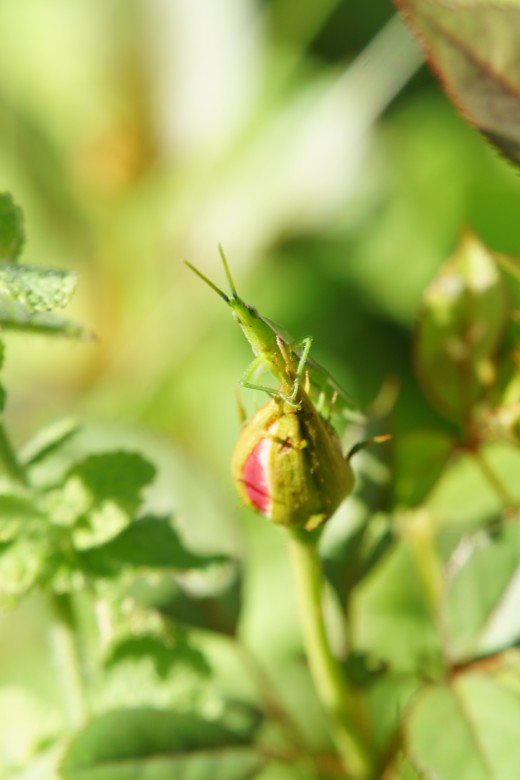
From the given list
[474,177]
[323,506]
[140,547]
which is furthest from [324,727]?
[474,177]

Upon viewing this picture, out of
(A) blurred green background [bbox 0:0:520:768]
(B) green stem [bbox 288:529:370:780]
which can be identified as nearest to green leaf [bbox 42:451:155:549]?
(B) green stem [bbox 288:529:370:780]

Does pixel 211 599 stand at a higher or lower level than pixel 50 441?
lower

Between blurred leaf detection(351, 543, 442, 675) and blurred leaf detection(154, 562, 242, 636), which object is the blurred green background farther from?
blurred leaf detection(154, 562, 242, 636)

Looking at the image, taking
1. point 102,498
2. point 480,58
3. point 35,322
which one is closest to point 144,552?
point 102,498

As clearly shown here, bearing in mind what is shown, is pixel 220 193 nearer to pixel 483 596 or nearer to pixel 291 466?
pixel 483 596

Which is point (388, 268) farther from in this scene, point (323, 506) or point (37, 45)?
point (323, 506)

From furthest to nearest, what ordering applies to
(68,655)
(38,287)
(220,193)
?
1. (220,193)
2. (68,655)
3. (38,287)

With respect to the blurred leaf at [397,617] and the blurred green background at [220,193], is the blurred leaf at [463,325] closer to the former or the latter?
the blurred leaf at [397,617]
